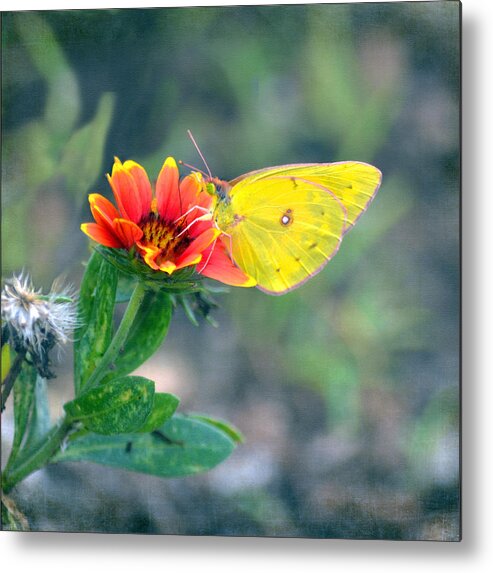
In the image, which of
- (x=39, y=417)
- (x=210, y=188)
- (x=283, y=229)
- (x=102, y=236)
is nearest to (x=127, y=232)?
(x=102, y=236)

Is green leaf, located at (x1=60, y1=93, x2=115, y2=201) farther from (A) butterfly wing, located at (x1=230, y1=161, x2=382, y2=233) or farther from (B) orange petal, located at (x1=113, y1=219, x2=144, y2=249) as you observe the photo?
(A) butterfly wing, located at (x1=230, y1=161, x2=382, y2=233)

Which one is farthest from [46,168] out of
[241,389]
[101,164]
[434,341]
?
[434,341]

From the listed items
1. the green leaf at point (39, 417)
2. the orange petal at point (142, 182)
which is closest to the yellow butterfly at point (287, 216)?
the orange petal at point (142, 182)

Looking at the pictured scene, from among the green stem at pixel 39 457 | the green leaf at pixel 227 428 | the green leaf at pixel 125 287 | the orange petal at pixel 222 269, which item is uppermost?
the orange petal at pixel 222 269

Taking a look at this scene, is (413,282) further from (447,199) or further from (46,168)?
(46,168)

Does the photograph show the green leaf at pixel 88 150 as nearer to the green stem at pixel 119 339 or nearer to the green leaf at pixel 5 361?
the green stem at pixel 119 339

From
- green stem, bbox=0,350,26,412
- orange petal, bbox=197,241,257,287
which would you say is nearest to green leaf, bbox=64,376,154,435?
green stem, bbox=0,350,26,412
